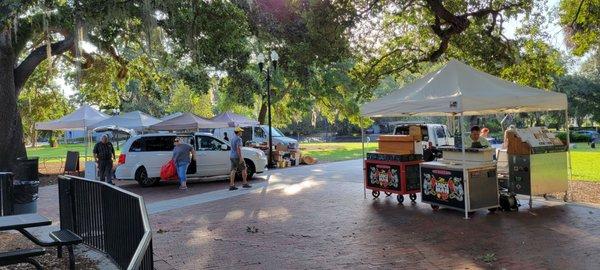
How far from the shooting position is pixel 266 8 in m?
14.3

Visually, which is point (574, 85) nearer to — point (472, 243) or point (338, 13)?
point (338, 13)

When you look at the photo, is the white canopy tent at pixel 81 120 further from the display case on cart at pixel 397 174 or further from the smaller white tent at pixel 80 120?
the display case on cart at pixel 397 174

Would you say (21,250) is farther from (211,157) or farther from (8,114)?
(8,114)

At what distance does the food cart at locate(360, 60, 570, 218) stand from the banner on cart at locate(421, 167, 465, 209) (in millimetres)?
81

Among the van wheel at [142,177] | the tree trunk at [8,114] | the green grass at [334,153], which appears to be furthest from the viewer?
the green grass at [334,153]

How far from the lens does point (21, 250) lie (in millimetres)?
5762

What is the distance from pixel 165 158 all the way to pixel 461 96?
407 inches

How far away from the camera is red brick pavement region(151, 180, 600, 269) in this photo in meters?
6.30

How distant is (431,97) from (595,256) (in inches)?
165

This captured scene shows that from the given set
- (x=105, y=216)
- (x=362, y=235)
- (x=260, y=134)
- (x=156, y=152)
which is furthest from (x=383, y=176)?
(x=260, y=134)

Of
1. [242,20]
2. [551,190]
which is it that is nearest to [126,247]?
[551,190]

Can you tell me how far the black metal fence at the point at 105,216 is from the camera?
509 centimetres

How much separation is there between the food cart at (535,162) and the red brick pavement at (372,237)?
48 cm

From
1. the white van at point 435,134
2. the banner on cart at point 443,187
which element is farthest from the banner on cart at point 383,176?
the white van at point 435,134
